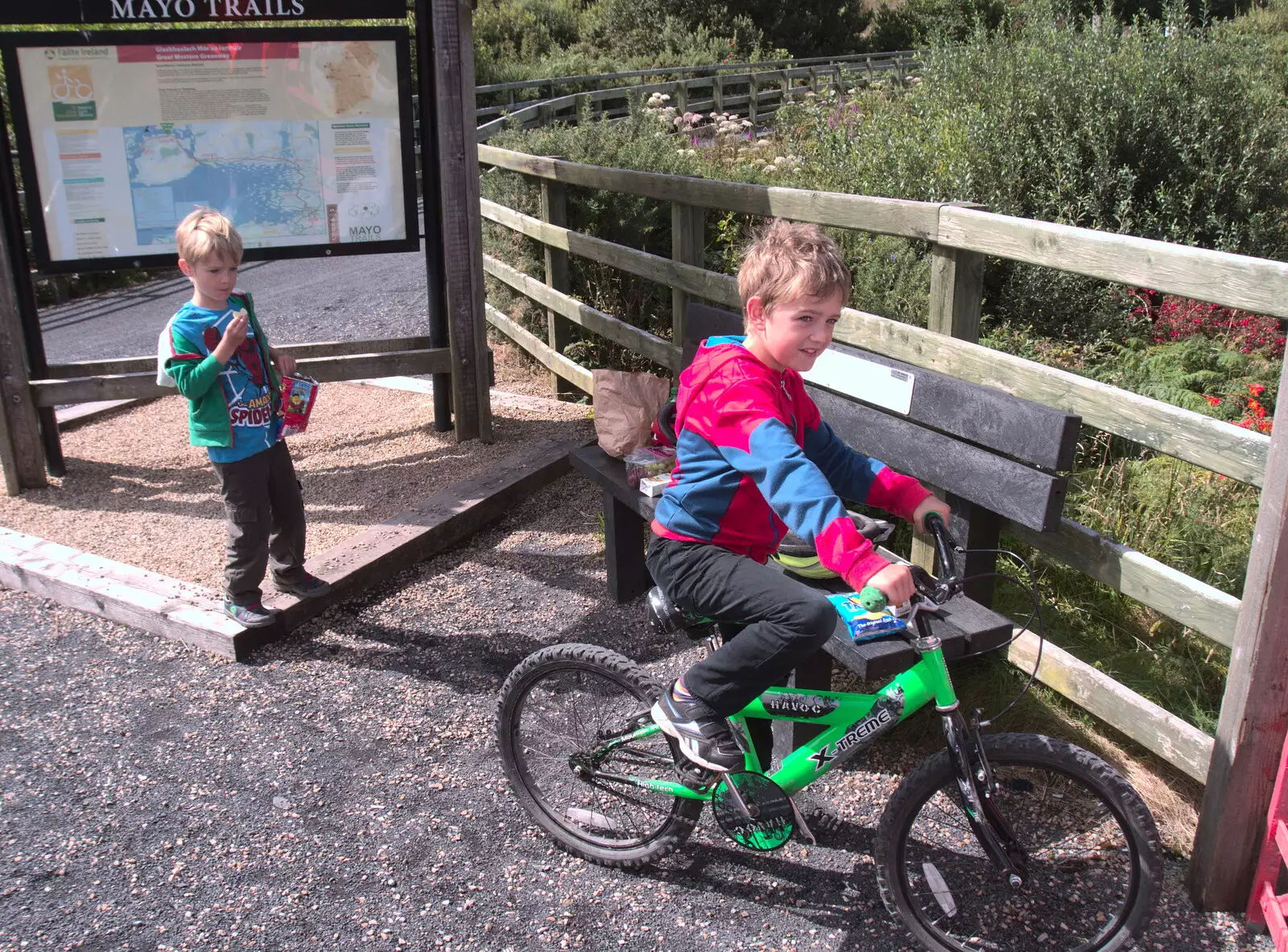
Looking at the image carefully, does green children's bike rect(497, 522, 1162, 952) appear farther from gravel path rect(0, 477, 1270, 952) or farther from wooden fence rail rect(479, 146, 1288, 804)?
wooden fence rail rect(479, 146, 1288, 804)

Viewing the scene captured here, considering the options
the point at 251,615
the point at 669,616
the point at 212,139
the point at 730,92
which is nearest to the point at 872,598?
the point at 669,616

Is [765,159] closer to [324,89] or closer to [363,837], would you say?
[324,89]

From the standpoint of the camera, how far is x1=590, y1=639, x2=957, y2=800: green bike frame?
100 inches

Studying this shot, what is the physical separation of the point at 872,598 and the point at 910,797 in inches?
21.9

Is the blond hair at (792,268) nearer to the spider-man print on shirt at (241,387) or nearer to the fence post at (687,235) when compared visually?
the spider-man print on shirt at (241,387)

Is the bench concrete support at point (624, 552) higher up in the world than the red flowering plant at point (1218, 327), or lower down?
lower down

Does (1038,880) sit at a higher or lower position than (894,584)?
lower

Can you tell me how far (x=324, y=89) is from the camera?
5562 mm

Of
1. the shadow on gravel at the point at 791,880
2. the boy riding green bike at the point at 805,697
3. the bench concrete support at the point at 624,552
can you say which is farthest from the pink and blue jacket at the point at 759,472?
the bench concrete support at the point at 624,552

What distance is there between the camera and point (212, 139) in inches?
216

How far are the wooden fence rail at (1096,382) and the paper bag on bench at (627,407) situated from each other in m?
0.75

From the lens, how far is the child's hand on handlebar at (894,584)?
2.16 metres

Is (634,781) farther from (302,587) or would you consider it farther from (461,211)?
(461,211)

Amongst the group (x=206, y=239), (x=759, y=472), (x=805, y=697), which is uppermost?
(x=206, y=239)
